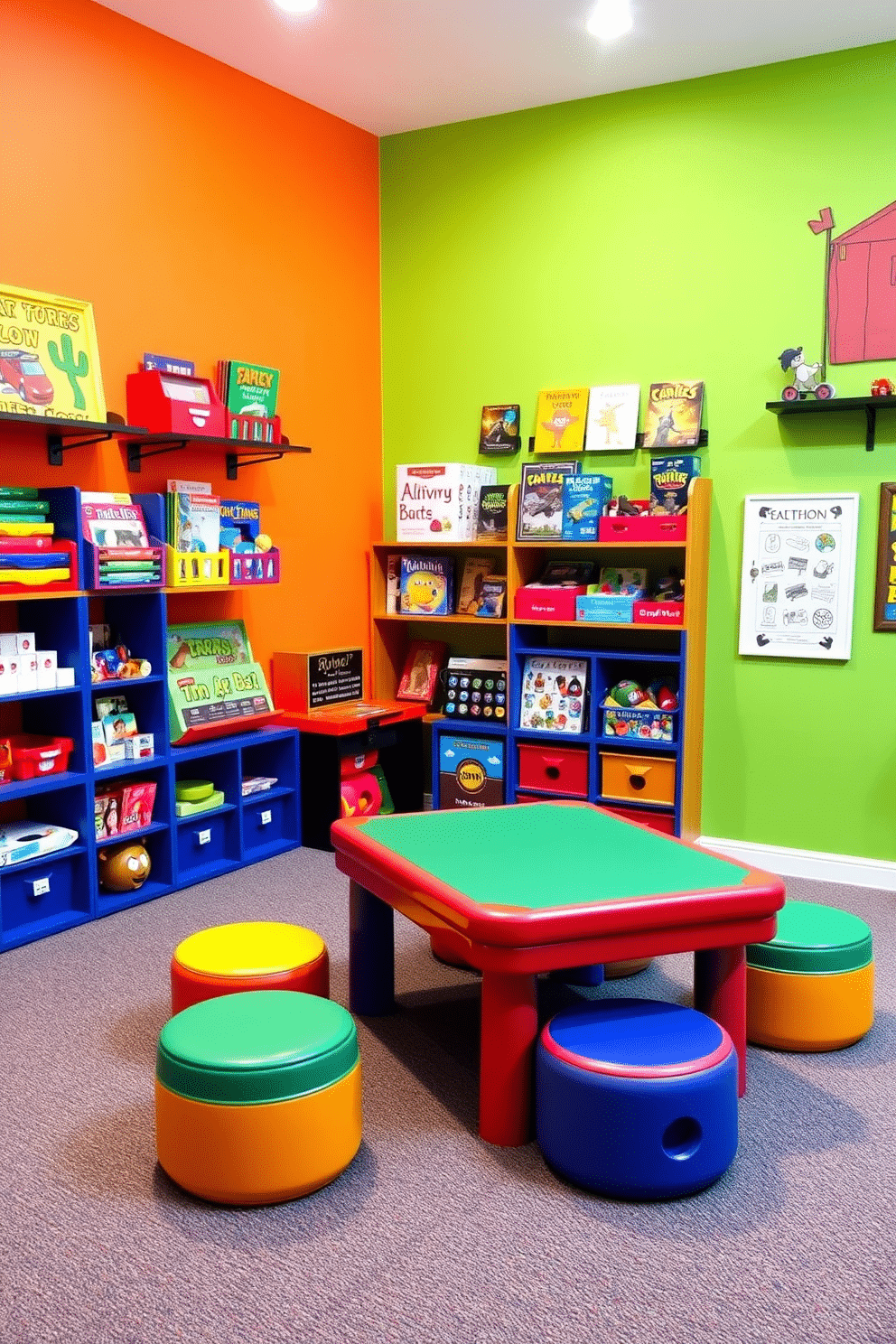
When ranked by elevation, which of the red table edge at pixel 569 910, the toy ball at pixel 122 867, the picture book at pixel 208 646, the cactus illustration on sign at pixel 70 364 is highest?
the cactus illustration on sign at pixel 70 364

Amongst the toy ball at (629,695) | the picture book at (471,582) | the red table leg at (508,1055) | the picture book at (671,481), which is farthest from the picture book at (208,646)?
the red table leg at (508,1055)

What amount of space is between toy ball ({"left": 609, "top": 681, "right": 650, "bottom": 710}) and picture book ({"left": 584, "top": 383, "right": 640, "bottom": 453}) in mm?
1047

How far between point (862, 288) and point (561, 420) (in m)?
1.35

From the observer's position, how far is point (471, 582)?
5109 millimetres

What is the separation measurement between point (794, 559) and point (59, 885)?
3073 mm

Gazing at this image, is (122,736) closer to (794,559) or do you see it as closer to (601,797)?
(601,797)

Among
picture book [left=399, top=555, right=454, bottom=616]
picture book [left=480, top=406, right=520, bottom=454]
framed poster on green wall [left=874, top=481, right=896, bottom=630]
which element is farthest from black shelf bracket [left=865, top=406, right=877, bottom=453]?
picture book [left=399, top=555, right=454, bottom=616]

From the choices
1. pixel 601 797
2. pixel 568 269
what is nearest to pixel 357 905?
pixel 601 797

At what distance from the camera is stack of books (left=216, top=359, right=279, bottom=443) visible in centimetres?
435

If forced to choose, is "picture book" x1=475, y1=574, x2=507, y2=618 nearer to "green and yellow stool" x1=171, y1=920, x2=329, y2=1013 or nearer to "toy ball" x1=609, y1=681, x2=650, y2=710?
"toy ball" x1=609, y1=681, x2=650, y2=710

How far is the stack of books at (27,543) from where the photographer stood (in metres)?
3.48

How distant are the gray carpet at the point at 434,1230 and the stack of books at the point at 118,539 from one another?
1.58 m

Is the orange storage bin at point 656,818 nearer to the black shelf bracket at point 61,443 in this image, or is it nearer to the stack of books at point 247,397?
the stack of books at point 247,397

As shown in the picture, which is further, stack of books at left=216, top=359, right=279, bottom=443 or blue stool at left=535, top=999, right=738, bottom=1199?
stack of books at left=216, top=359, right=279, bottom=443
